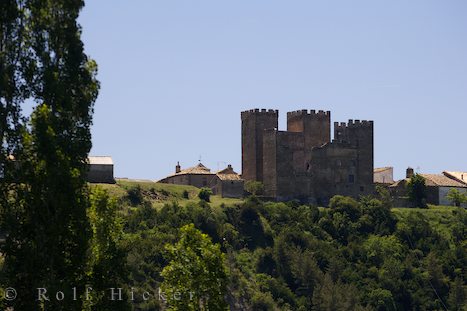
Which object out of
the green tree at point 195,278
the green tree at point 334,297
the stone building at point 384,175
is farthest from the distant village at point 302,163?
the green tree at point 195,278

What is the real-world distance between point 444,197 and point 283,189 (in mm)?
17161

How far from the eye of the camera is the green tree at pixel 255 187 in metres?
111

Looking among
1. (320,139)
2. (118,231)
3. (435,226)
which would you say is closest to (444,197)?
(435,226)

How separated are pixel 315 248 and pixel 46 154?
76747mm

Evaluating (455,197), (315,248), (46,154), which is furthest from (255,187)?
(46,154)

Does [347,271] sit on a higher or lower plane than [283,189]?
lower

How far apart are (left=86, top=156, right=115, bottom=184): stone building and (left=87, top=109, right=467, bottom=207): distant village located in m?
0.11

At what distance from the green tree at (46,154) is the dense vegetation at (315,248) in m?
60.2

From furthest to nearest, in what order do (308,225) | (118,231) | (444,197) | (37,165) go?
(444,197) → (308,225) → (118,231) → (37,165)

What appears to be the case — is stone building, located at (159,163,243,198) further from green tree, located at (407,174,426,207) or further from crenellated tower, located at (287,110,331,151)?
green tree, located at (407,174,426,207)

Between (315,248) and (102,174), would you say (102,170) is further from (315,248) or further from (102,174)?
(315,248)

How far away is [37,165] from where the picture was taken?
33.0 meters

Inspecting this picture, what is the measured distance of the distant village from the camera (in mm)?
111188

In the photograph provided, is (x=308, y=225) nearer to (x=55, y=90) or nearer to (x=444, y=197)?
(x=444, y=197)
